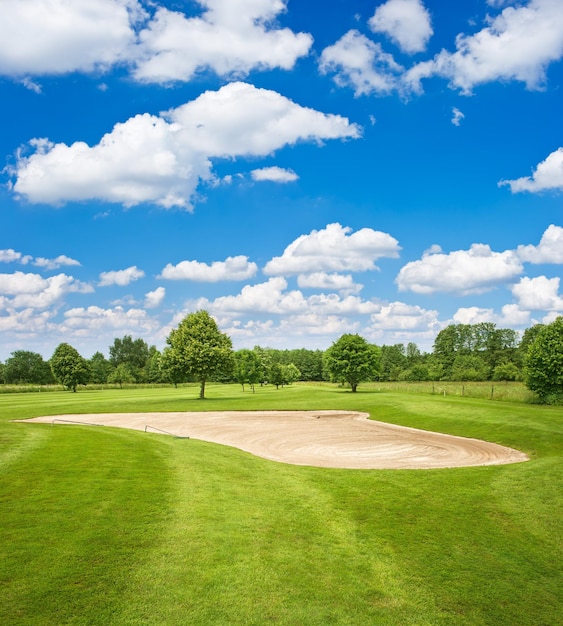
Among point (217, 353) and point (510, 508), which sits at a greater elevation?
point (217, 353)

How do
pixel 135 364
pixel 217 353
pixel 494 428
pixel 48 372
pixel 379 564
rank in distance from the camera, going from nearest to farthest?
1. pixel 379 564
2. pixel 494 428
3. pixel 217 353
4. pixel 48 372
5. pixel 135 364

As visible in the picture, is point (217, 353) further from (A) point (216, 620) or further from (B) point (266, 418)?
(A) point (216, 620)

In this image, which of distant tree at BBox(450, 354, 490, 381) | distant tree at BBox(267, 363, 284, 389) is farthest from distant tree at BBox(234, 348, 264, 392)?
distant tree at BBox(450, 354, 490, 381)

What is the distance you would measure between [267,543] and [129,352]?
182m

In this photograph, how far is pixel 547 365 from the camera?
149 feet

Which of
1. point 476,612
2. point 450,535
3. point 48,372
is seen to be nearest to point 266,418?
point 450,535

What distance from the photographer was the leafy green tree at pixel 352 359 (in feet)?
220

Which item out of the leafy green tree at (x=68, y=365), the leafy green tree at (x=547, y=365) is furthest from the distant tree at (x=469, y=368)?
the leafy green tree at (x=68, y=365)

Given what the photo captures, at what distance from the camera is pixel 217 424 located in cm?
3334

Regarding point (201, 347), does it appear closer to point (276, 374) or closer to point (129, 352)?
point (276, 374)

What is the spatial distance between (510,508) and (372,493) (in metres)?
3.61

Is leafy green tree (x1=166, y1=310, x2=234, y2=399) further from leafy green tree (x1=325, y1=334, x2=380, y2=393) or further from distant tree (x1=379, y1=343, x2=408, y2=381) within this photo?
distant tree (x1=379, y1=343, x2=408, y2=381)

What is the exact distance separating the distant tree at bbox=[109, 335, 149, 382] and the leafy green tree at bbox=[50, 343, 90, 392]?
281 feet

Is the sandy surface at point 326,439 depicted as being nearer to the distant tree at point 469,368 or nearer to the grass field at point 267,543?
the grass field at point 267,543
